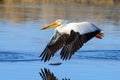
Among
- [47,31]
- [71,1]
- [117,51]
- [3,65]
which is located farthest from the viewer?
[71,1]

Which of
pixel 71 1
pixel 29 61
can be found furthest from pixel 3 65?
pixel 71 1

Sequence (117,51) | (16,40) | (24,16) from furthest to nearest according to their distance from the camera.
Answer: (24,16) → (16,40) → (117,51)

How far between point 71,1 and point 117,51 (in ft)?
103

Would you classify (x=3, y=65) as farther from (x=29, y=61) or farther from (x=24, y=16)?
(x=24, y=16)

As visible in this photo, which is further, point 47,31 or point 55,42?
point 47,31

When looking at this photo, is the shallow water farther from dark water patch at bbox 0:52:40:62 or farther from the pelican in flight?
the pelican in flight

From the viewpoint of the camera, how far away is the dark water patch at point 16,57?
1294cm

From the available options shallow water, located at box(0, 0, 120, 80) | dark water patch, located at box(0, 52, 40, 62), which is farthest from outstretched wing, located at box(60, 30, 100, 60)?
dark water patch, located at box(0, 52, 40, 62)

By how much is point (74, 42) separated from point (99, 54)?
4196mm

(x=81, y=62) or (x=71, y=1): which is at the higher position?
(x=81, y=62)

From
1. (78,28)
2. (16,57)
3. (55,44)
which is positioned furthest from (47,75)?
(16,57)

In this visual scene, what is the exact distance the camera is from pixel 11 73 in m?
10.9

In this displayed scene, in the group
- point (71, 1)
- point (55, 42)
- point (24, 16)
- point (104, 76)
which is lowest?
point (71, 1)

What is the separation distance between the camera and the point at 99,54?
560 inches
